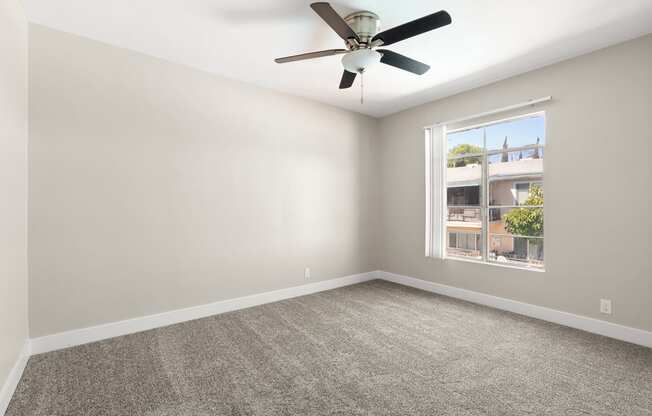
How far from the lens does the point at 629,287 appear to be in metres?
2.69

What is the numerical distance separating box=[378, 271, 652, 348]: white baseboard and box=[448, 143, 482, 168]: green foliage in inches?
65.5

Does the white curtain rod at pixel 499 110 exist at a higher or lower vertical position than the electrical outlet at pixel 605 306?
higher

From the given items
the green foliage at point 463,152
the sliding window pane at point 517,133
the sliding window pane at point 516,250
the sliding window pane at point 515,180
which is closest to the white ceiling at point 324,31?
Answer: the sliding window pane at point 517,133

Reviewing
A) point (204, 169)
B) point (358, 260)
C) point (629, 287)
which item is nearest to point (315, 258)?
point (358, 260)

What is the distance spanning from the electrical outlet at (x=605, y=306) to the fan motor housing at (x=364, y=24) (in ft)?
10.3

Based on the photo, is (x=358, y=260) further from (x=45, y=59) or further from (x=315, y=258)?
(x=45, y=59)

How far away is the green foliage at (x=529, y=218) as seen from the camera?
11.1 feet

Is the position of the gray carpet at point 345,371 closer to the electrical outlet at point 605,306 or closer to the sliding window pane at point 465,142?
the electrical outlet at point 605,306

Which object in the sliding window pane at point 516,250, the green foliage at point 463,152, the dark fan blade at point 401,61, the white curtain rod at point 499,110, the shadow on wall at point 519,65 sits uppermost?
the shadow on wall at point 519,65

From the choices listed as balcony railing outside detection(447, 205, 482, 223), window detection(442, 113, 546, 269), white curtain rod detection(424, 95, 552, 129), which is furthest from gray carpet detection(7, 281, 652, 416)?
white curtain rod detection(424, 95, 552, 129)

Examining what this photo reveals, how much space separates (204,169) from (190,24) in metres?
1.37

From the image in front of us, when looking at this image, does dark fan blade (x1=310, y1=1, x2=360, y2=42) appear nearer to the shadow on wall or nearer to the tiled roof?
the shadow on wall

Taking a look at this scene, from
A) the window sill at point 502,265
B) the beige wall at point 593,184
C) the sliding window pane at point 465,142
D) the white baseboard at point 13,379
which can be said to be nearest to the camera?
the white baseboard at point 13,379

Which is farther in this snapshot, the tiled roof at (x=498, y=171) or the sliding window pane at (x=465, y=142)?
the sliding window pane at (x=465, y=142)
